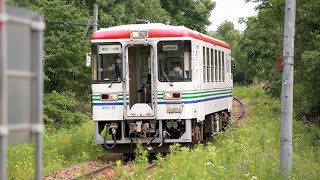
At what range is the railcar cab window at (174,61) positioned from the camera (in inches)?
572

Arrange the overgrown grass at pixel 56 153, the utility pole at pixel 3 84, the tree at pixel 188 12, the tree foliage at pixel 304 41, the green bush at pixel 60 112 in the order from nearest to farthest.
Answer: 1. the utility pole at pixel 3 84
2. the overgrown grass at pixel 56 153
3. the tree foliage at pixel 304 41
4. the green bush at pixel 60 112
5. the tree at pixel 188 12

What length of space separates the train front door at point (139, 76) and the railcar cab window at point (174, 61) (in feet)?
0.82

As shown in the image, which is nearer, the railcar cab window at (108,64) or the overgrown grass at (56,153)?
the overgrown grass at (56,153)

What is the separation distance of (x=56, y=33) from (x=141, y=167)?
19.0 metres

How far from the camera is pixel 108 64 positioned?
48.2 ft

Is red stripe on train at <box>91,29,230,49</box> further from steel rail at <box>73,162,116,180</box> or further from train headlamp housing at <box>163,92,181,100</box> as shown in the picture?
steel rail at <box>73,162,116,180</box>

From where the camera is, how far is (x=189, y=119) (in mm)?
14664

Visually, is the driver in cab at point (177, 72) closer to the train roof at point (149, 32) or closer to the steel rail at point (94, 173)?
the train roof at point (149, 32)

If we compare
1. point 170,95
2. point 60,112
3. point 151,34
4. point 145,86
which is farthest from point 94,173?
point 60,112

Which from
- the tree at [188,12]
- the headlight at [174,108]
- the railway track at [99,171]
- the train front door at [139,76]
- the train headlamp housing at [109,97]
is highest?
the tree at [188,12]

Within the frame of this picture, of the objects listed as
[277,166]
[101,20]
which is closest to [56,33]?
[101,20]

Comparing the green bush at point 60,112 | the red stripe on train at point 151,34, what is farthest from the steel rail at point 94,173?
the green bush at point 60,112

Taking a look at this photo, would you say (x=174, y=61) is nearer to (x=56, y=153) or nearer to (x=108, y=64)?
(x=108, y=64)

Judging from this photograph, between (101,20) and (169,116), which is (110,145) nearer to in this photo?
(169,116)
